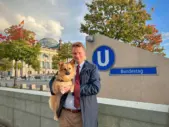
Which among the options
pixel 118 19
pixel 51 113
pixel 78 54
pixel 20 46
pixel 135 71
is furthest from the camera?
pixel 20 46

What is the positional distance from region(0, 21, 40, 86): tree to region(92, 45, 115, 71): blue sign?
1522 centimetres

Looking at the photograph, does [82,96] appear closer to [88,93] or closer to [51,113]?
[88,93]

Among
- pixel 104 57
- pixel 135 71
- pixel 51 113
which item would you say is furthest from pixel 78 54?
pixel 104 57

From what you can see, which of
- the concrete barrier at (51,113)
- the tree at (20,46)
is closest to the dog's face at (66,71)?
the concrete barrier at (51,113)

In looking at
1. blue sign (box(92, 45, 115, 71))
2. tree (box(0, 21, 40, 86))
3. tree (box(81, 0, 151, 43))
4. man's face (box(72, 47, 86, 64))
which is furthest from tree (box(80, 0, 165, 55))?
Answer: man's face (box(72, 47, 86, 64))

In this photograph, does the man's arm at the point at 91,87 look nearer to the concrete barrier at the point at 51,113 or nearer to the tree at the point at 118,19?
the concrete barrier at the point at 51,113

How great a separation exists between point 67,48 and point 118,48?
128 ft

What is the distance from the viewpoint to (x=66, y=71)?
95.8 inches

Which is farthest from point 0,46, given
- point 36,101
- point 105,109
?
point 105,109

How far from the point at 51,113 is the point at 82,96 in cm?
197

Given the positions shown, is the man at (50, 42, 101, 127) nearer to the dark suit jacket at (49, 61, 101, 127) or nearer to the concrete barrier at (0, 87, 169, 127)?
the dark suit jacket at (49, 61, 101, 127)

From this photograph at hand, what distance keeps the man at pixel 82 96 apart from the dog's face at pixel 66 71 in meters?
0.07

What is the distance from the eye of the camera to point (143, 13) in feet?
71.2

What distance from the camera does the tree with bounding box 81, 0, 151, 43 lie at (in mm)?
20141
